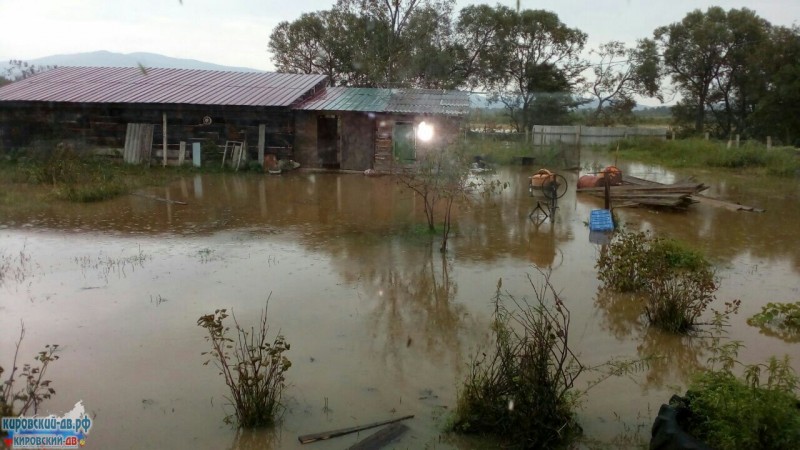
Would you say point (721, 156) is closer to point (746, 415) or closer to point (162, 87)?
point (162, 87)

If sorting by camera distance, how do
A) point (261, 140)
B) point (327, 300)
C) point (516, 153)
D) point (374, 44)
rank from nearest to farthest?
1. point (327, 300)
2. point (261, 140)
3. point (516, 153)
4. point (374, 44)

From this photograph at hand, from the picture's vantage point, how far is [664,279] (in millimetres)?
7086

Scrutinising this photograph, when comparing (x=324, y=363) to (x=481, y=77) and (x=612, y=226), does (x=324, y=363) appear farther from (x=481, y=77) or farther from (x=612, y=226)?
(x=481, y=77)

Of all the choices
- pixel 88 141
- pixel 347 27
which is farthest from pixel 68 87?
pixel 347 27

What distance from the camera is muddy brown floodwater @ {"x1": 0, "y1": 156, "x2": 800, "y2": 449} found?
16.7 ft

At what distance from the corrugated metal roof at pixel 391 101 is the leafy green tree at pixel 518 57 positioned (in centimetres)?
1553

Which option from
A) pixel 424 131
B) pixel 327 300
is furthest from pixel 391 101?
pixel 327 300

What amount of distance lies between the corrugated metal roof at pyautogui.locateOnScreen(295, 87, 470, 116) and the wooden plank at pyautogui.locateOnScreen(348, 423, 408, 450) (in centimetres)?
1617

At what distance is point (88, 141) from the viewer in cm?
2119

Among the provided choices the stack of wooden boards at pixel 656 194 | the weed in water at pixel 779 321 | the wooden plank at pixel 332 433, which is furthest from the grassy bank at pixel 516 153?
the wooden plank at pixel 332 433

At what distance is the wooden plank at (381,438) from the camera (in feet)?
14.6

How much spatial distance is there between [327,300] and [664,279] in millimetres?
4243

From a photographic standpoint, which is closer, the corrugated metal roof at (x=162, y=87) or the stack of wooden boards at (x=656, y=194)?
the stack of wooden boards at (x=656, y=194)

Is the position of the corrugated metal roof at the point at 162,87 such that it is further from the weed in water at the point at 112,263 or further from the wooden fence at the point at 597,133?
the wooden fence at the point at 597,133
